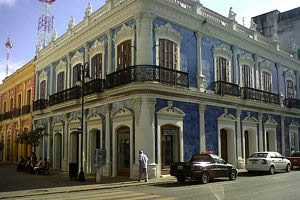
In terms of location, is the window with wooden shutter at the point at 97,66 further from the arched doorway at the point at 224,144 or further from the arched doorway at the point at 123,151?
the arched doorway at the point at 224,144

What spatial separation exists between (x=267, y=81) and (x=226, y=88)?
6440mm

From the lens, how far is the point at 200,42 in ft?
69.9

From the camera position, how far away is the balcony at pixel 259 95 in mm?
23781

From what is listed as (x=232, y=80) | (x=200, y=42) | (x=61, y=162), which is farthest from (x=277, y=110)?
(x=61, y=162)

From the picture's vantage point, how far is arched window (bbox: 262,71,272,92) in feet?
88.0

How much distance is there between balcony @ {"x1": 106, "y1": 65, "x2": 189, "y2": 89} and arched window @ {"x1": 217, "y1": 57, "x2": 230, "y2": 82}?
3.93 metres

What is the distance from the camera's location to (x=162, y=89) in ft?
59.6

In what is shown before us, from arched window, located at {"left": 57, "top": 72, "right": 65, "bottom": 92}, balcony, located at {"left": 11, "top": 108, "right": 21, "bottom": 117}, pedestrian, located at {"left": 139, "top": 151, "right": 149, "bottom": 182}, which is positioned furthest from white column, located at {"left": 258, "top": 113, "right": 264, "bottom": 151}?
balcony, located at {"left": 11, "top": 108, "right": 21, "bottom": 117}

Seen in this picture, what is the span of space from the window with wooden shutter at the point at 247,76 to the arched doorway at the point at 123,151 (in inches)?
395

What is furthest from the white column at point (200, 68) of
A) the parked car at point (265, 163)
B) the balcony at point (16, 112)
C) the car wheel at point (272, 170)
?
the balcony at point (16, 112)

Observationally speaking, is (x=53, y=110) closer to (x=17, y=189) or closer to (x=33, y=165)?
(x=33, y=165)

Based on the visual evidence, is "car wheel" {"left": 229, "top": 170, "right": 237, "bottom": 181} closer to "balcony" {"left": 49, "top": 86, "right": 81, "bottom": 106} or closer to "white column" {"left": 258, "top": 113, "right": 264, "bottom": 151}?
"white column" {"left": 258, "top": 113, "right": 264, "bottom": 151}

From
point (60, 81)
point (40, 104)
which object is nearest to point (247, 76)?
point (60, 81)

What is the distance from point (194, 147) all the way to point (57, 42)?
47.5 ft
